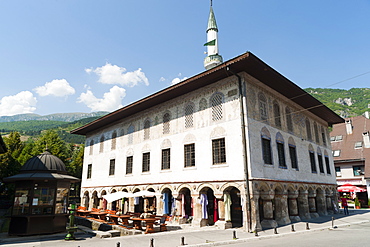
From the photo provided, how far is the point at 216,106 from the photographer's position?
1605cm

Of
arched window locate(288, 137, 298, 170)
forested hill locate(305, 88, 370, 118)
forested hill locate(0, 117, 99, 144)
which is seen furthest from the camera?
forested hill locate(0, 117, 99, 144)

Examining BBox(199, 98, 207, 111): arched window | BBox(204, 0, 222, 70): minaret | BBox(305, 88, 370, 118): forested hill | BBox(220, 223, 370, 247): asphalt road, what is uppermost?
BBox(305, 88, 370, 118): forested hill

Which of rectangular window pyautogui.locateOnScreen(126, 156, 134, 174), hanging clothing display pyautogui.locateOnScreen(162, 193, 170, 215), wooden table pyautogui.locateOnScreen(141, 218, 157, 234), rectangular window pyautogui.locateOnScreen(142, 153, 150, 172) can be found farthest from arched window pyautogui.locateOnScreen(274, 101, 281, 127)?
rectangular window pyautogui.locateOnScreen(126, 156, 134, 174)

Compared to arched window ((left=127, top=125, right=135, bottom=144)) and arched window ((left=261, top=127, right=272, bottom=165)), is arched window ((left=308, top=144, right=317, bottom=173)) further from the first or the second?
arched window ((left=127, top=125, right=135, bottom=144))

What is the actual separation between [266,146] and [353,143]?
2265 cm

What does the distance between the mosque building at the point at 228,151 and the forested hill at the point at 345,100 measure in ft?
244

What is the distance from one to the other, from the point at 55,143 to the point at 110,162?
1886cm

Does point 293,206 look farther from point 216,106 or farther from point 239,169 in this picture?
point 216,106

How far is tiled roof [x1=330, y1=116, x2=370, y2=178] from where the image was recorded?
2948 cm

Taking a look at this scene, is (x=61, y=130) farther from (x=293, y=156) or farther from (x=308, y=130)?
(x=293, y=156)

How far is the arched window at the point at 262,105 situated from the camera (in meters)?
16.0

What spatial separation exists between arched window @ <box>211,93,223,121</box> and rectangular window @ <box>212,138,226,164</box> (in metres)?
1.46

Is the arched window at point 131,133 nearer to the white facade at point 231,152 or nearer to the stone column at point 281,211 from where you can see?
the white facade at point 231,152

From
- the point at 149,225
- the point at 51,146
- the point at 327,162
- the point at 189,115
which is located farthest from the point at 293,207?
the point at 51,146
